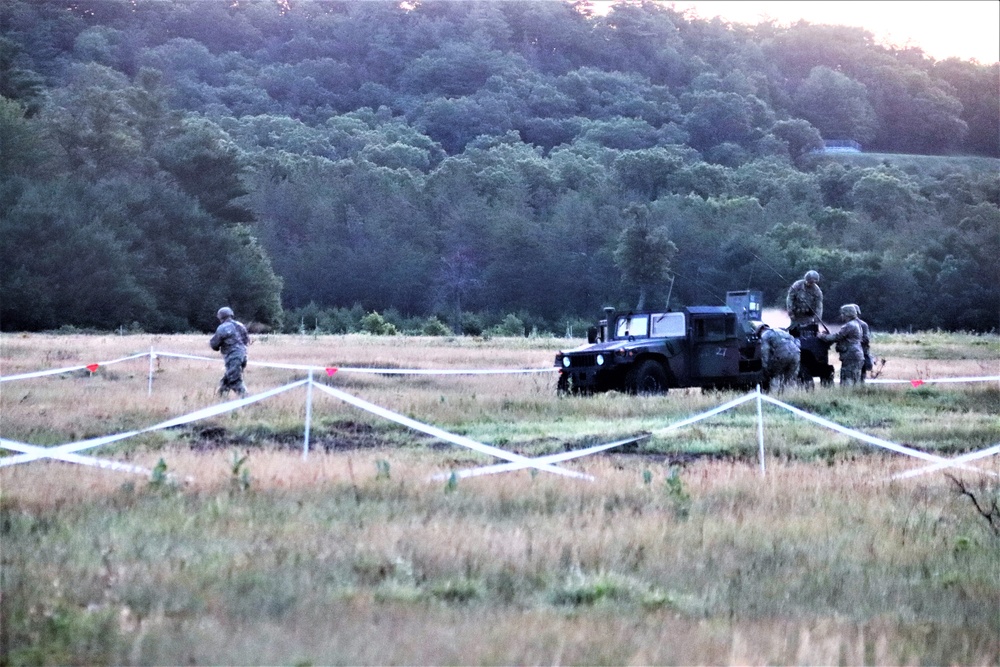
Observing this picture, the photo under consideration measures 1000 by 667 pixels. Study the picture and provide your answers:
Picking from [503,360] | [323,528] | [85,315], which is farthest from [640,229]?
[323,528]

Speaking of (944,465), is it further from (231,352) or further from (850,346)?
(231,352)

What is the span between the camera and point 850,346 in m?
25.4

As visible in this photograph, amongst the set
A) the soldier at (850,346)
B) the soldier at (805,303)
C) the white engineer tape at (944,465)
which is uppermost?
the soldier at (805,303)

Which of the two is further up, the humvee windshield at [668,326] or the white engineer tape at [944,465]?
the humvee windshield at [668,326]

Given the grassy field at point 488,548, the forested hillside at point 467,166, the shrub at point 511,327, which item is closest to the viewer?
the grassy field at point 488,548

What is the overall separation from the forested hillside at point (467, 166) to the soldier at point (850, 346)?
11.4 meters

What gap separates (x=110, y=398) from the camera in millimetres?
20953

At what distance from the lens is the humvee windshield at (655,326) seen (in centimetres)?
2434

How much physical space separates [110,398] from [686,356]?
9175 mm

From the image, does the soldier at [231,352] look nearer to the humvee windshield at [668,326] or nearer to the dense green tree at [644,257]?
the humvee windshield at [668,326]

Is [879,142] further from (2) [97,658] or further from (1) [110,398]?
(2) [97,658]

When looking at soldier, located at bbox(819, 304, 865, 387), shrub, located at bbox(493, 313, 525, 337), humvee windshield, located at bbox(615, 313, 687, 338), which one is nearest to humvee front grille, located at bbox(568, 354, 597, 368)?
humvee windshield, located at bbox(615, 313, 687, 338)

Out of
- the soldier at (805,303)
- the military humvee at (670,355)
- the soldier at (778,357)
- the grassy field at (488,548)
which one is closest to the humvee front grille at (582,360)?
the military humvee at (670,355)

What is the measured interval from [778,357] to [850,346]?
147 centimetres
